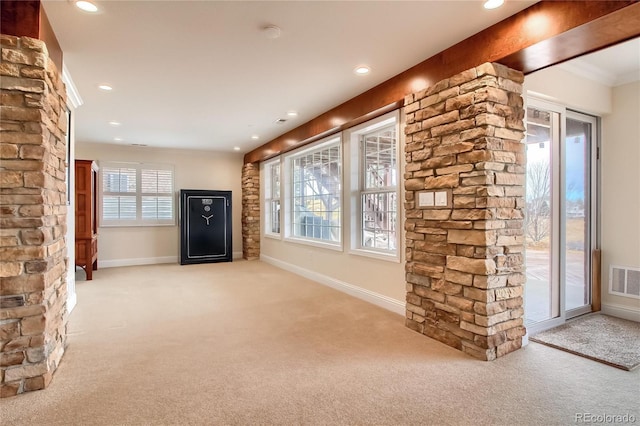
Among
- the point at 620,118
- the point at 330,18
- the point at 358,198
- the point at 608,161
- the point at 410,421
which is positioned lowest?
the point at 410,421

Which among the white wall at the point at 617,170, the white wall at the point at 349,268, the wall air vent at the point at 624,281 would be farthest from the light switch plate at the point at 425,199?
the wall air vent at the point at 624,281

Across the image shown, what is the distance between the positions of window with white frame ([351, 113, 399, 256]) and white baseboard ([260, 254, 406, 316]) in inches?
20.1

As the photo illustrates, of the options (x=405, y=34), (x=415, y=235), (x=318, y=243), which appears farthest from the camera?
(x=318, y=243)

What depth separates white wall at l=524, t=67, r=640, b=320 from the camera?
3.52 m

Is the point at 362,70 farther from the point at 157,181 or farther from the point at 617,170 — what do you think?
the point at 157,181

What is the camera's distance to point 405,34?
261cm

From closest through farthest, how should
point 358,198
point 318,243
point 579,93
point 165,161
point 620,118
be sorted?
point 579,93, point 620,118, point 358,198, point 318,243, point 165,161

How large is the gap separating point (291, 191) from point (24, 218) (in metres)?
4.62

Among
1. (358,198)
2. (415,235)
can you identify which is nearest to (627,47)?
(415,235)

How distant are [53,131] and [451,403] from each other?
10.1ft

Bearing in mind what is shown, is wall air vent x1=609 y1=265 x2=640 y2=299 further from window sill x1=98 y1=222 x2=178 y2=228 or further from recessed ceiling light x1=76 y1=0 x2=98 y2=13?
window sill x1=98 y1=222 x2=178 y2=228

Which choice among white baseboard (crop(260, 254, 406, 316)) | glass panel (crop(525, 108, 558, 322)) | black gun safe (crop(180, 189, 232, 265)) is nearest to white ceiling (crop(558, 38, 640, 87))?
glass panel (crop(525, 108, 558, 322))

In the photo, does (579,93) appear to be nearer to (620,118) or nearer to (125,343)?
(620,118)

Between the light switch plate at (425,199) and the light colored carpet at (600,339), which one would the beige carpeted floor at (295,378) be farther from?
the light switch plate at (425,199)
